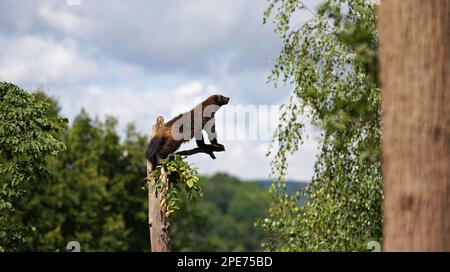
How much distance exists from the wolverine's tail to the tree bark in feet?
18.2

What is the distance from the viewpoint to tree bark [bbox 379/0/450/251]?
398cm

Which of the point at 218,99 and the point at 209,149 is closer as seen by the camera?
the point at 209,149

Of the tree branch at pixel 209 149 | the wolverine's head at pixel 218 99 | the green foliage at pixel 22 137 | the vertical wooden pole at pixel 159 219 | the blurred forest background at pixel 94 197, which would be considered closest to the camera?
the vertical wooden pole at pixel 159 219

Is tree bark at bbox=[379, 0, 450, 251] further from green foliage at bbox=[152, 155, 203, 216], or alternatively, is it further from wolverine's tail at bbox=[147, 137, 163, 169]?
wolverine's tail at bbox=[147, 137, 163, 169]

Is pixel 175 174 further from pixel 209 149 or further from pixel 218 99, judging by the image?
pixel 218 99

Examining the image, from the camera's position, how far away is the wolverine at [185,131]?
956 centimetres

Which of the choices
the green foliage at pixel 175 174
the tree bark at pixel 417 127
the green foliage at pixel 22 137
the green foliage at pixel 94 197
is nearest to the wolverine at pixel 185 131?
the green foliage at pixel 175 174

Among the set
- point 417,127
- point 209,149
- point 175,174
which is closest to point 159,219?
point 175,174

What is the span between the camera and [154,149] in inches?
376

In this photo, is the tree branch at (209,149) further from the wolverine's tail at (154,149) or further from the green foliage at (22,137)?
the green foliage at (22,137)

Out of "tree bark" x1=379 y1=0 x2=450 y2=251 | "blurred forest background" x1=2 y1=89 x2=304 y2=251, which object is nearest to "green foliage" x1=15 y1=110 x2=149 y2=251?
"blurred forest background" x1=2 y1=89 x2=304 y2=251

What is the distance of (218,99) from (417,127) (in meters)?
6.76

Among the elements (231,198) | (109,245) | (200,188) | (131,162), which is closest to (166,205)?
(200,188)

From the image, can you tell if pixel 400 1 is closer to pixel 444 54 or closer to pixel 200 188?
pixel 444 54
